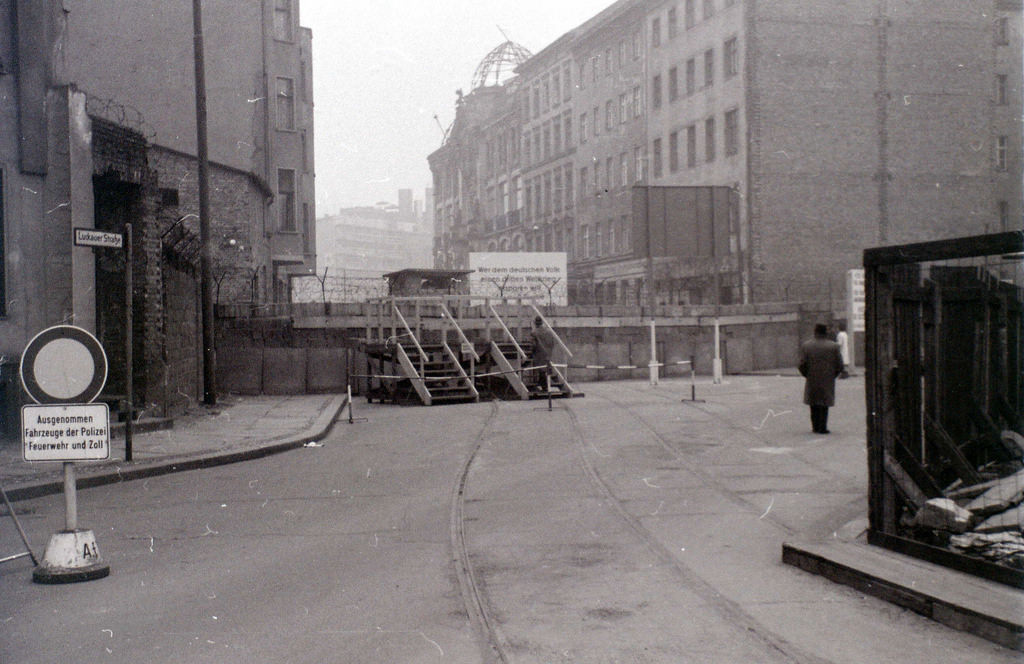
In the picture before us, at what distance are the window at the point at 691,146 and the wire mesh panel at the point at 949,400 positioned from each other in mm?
44131

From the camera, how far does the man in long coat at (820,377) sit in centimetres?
1684

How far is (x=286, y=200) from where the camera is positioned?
3925 cm

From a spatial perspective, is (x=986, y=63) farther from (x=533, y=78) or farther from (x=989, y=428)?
(x=989, y=428)

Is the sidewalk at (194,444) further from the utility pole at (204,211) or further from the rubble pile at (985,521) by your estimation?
the rubble pile at (985,521)

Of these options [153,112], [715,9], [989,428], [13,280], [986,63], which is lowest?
[989,428]

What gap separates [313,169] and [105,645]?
1541 inches

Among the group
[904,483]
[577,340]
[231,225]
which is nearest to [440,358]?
[577,340]

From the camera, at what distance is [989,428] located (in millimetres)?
9805

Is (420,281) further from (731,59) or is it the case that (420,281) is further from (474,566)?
(474,566)

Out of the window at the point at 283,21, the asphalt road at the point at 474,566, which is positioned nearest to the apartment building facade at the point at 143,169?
the window at the point at 283,21

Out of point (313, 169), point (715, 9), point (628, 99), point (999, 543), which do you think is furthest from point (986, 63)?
point (999, 543)

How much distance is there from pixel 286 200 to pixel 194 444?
2411cm

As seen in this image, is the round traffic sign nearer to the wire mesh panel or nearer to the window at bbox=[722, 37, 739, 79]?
the wire mesh panel

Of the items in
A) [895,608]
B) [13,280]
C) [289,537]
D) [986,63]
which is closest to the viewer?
[895,608]
